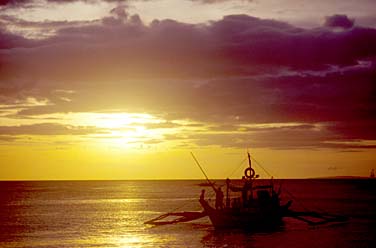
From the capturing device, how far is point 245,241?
61.3m

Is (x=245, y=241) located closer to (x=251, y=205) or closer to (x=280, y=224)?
(x=251, y=205)

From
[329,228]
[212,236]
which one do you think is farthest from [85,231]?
[329,228]

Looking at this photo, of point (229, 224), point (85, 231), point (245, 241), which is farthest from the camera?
point (85, 231)

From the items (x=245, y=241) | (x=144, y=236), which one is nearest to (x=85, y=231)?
(x=144, y=236)

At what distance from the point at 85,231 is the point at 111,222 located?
15.8 m

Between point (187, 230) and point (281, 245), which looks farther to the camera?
point (187, 230)

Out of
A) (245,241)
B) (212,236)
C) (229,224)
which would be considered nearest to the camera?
(245,241)

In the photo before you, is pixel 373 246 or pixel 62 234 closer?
pixel 373 246

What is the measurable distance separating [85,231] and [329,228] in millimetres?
30066

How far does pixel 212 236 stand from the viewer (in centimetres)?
6581

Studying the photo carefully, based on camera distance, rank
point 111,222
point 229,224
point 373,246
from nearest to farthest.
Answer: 1. point 373,246
2. point 229,224
3. point 111,222

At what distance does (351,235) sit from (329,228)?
621 centimetres

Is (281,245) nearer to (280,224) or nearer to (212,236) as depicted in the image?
(212,236)

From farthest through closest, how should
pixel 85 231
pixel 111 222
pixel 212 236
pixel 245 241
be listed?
pixel 111 222 < pixel 85 231 < pixel 212 236 < pixel 245 241
